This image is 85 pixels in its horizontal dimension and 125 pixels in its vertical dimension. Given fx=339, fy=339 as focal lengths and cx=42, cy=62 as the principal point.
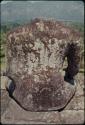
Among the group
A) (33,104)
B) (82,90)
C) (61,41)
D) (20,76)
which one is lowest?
(82,90)

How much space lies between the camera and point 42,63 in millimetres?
4395

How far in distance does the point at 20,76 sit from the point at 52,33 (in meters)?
0.71

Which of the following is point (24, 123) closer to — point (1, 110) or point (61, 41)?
point (1, 110)

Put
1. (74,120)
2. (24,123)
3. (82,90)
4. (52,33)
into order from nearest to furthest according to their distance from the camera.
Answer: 1. (52,33)
2. (24,123)
3. (74,120)
4. (82,90)

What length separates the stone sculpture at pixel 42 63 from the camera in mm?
4285

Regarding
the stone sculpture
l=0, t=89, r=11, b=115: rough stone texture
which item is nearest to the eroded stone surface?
the stone sculpture

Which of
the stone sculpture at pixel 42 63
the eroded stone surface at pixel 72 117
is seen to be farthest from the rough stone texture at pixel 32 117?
the stone sculpture at pixel 42 63

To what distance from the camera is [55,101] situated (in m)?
4.55

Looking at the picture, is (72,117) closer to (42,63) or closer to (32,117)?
(32,117)

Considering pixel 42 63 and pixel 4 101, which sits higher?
pixel 42 63

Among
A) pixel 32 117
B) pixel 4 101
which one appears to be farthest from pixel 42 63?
pixel 4 101

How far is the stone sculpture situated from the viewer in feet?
14.1

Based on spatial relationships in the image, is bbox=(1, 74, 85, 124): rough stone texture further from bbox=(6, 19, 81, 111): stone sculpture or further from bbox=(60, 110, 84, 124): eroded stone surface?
bbox=(6, 19, 81, 111): stone sculpture

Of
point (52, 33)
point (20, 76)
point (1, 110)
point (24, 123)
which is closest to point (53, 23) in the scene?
point (52, 33)
